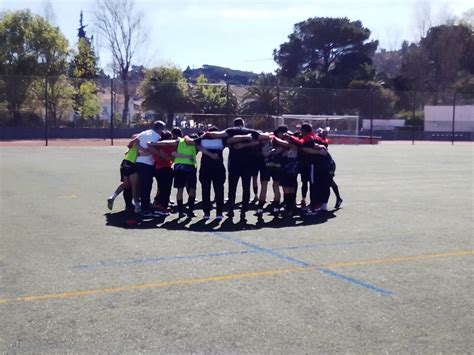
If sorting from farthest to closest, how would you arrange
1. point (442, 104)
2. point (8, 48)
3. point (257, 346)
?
point (442, 104) → point (8, 48) → point (257, 346)

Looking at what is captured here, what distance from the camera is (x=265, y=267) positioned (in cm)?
754

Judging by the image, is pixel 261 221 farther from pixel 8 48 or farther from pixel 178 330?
pixel 8 48

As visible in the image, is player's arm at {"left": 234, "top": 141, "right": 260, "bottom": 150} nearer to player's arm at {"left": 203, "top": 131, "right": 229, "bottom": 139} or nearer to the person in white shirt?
player's arm at {"left": 203, "top": 131, "right": 229, "bottom": 139}

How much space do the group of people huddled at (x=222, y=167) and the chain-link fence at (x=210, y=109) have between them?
27735 millimetres

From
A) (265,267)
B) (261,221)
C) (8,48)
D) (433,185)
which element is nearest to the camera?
(265,267)

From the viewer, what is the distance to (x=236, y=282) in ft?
22.5

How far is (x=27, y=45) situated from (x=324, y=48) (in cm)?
3908

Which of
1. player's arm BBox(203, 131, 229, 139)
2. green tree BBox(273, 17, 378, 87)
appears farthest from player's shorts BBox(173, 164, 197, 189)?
green tree BBox(273, 17, 378, 87)

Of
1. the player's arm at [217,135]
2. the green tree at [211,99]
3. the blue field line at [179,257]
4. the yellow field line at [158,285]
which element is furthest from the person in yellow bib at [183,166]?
the green tree at [211,99]

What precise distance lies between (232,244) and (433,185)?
10265mm

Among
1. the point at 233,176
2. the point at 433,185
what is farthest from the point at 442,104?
the point at 233,176

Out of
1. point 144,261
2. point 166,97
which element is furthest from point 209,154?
point 166,97

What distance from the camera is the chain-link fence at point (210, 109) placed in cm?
4297

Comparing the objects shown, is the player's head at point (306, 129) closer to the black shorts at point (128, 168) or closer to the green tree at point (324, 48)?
the black shorts at point (128, 168)
